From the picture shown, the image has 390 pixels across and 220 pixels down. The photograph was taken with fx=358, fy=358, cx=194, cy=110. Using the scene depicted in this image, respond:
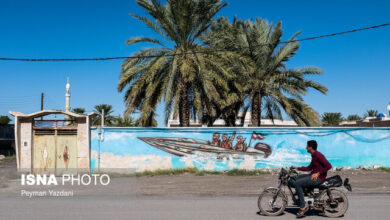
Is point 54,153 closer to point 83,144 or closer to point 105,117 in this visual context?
point 83,144

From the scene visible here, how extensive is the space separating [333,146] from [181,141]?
6.90 m

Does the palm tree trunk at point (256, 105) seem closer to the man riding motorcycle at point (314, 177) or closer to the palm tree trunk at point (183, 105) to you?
the palm tree trunk at point (183, 105)

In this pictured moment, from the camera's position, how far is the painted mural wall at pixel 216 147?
15.6m

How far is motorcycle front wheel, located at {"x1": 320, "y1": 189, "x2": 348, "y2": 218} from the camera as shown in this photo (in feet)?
22.9

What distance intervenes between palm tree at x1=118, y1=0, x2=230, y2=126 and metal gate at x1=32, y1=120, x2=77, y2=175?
3447 mm

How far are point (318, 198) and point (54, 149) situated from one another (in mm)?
11504

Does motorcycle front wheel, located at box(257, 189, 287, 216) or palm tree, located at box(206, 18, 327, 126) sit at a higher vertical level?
palm tree, located at box(206, 18, 327, 126)

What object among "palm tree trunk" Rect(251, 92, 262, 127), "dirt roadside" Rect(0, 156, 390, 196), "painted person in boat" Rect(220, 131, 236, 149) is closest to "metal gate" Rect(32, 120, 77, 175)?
"dirt roadside" Rect(0, 156, 390, 196)

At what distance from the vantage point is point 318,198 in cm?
701

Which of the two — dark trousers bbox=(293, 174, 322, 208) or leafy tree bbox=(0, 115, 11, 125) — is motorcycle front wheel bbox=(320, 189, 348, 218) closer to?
dark trousers bbox=(293, 174, 322, 208)

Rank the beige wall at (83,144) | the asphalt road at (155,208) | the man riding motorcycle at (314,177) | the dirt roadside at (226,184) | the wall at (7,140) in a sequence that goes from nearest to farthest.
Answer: the man riding motorcycle at (314,177) → the asphalt road at (155,208) → the dirt roadside at (226,184) → the beige wall at (83,144) → the wall at (7,140)

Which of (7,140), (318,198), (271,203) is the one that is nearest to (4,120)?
(7,140)

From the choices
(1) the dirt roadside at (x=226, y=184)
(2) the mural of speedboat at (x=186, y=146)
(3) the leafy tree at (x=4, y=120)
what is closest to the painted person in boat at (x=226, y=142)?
(2) the mural of speedboat at (x=186, y=146)

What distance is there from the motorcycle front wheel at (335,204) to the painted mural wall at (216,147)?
29.1 feet
